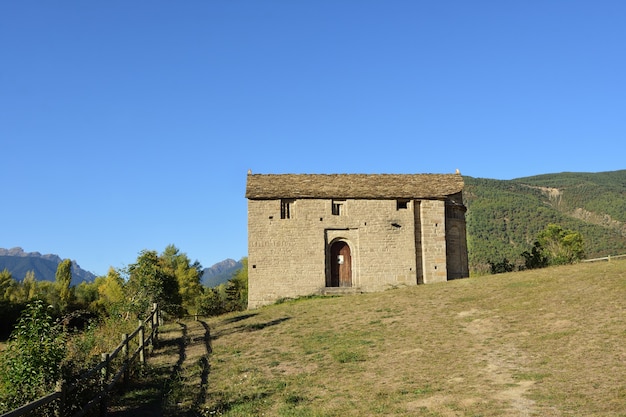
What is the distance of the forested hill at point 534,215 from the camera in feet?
352

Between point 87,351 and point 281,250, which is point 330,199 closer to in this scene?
point 281,250

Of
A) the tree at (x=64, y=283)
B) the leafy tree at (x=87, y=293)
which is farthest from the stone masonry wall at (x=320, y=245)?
the leafy tree at (x=87, y=293)

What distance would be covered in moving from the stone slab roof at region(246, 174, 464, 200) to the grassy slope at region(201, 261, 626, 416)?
10779 mm

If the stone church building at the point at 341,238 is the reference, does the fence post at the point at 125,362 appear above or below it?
below

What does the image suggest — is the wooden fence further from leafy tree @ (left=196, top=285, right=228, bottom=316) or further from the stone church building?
leafy tree @ (left=196, top=285, right=228, bottom=316)

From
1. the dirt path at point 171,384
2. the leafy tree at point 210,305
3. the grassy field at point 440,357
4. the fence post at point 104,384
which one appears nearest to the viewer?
the fence post at point 104,384

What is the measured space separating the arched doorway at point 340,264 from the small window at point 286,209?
3.58m

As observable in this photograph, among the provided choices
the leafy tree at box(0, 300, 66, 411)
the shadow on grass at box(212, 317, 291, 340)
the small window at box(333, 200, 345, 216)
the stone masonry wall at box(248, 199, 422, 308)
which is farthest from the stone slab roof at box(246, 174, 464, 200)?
the leafy tree at box(0, 300, 66, 411)

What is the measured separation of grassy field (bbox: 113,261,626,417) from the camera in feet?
40.1

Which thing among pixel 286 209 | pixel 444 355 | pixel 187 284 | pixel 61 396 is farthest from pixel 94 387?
pixel 187 284

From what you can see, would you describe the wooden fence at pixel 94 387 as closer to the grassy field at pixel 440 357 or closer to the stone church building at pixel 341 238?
the grassy field at pixel 440 357

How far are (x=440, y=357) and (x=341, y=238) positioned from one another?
20908 mm

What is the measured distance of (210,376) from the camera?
645 inches

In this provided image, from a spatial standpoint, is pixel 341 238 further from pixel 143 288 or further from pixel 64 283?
pixel 64 283
